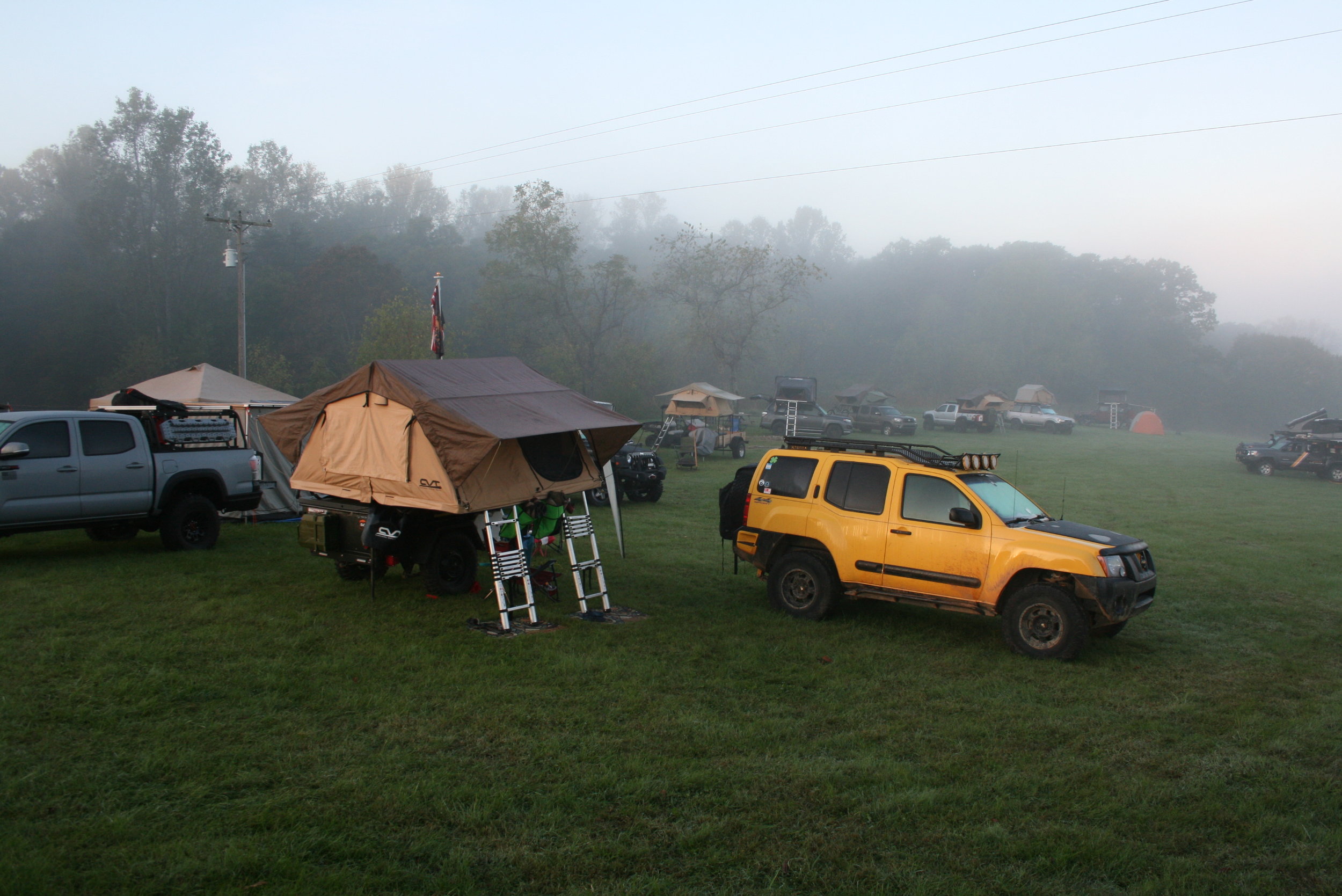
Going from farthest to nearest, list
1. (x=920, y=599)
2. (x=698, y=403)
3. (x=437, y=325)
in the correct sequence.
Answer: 1. (x=698, y=403)
2. (x=437, y=325)
3. (x=920, y=599)

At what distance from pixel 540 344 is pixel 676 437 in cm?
3204

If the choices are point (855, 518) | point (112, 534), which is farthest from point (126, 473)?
point (855, 518)

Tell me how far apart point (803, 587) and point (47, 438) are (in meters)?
9.12

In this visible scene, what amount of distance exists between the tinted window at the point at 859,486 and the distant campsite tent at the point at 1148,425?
148ft

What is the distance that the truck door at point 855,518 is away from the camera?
27.3 ft

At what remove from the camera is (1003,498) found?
27.0 ft

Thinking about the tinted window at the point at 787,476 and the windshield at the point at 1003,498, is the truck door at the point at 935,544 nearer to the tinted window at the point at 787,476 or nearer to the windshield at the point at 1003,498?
the windshield at the point at 1003,498

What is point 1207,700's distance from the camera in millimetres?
6633

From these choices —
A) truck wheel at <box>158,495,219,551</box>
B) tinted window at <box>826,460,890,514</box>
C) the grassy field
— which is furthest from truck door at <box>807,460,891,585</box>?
truck wheel at <box>158,495,219,551</box>

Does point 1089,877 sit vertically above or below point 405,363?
below

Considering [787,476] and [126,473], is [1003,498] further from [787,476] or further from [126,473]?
[126,473]

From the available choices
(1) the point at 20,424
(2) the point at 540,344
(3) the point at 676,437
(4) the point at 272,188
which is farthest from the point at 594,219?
(1) the point at 20,424

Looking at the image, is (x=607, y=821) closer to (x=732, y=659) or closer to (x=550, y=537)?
(x=732, y=659)

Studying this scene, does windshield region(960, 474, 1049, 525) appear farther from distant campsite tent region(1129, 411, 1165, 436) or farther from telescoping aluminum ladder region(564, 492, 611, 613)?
distant campsite tent region(1129, 411, 1165, 436)
